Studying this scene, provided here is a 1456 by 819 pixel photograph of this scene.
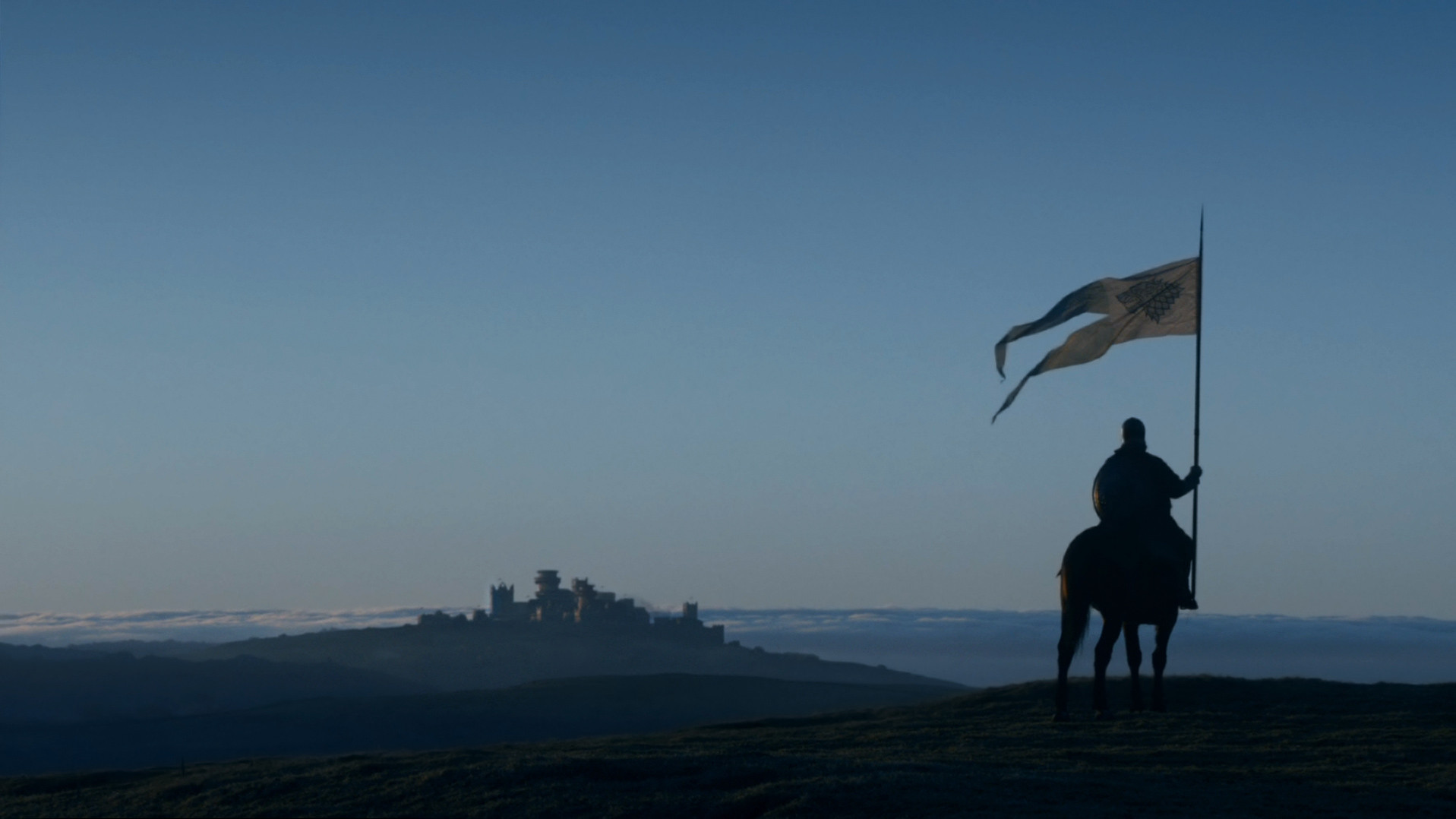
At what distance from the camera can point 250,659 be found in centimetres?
11694

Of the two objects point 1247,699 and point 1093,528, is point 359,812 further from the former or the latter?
point 1247,699

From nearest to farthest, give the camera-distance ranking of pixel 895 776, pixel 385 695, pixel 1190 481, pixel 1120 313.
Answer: pixel 895 776 < pixel 1190 481 < pixel 1120 313 < pixel 385 695

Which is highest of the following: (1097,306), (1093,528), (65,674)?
(1097,306)

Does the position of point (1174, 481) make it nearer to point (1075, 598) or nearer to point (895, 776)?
point (1075, 598)

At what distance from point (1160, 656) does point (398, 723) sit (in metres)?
51.8

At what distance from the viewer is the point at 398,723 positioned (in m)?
66.7

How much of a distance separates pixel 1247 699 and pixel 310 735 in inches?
1913

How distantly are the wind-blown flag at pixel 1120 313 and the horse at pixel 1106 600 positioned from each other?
259 centimetres

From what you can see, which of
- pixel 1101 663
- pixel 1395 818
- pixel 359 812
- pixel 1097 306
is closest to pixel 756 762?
pixel 359 812

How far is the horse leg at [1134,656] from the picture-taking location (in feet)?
68.4

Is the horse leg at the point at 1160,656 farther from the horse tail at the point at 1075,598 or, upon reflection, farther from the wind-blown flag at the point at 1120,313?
the wind-blown flag at the point at 1120,313

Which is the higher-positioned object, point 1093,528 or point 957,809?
point 1093,528

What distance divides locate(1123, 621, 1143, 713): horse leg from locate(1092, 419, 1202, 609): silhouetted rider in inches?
31.1

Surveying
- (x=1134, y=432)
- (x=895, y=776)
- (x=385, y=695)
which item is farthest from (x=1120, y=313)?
(x=385, y=695)
